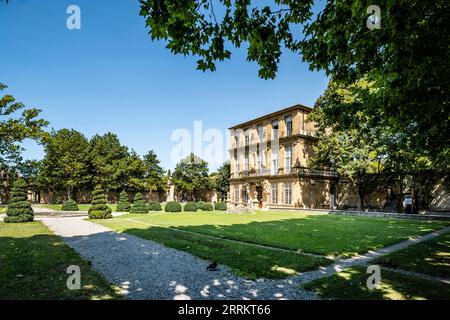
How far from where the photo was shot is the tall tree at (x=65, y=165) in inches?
1570

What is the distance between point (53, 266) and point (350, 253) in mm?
7932

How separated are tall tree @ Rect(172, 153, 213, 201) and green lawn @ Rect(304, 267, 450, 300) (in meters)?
48.8

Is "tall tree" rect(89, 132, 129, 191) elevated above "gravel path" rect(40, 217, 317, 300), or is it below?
above

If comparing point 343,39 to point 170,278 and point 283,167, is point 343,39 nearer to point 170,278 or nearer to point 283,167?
point 170,278

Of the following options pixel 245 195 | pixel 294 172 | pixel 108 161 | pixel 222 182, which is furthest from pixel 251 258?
pixel 222 182

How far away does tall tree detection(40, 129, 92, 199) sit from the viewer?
3988 cm

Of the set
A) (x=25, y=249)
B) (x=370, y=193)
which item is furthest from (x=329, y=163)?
(x=25, y=249)

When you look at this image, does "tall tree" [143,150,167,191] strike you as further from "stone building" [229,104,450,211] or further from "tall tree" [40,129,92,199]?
"stone building" [229,104,450,211]

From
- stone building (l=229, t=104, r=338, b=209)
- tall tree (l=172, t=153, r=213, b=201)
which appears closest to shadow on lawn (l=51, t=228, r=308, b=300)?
stone building (l=229, t=104, r=338, b=209)

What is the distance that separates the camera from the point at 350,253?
7.57m

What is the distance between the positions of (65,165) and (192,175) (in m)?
22.7

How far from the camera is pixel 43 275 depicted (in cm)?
541

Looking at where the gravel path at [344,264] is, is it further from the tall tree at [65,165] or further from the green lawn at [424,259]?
the tall tree at [65,165]
